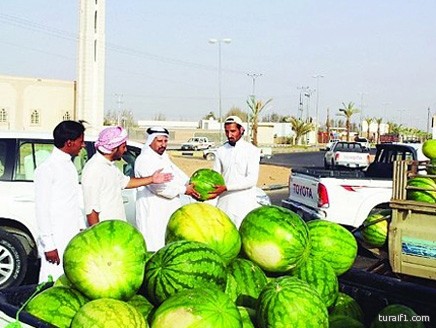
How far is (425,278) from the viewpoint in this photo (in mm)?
4590

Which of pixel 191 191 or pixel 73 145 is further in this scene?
pixel 191 191

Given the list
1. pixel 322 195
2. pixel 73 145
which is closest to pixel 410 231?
pixel 73 145

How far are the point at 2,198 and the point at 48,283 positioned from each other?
15.4ft

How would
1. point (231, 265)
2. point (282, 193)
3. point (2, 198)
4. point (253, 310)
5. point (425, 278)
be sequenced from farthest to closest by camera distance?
point (282, 193)
point (2, 198)
point (425, 278)
point (231, 265)
point (253, 310)

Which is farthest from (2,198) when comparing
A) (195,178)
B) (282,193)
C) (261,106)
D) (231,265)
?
(261,106)

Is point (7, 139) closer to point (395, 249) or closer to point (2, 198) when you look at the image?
point (2, 198)

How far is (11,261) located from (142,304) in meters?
5.18

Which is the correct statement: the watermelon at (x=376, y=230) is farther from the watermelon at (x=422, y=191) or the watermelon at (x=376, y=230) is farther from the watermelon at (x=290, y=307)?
the watermelon at (x=290, y=307)

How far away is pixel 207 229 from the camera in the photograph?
3.27 meters

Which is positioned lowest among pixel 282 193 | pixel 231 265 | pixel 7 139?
pixel 282 193

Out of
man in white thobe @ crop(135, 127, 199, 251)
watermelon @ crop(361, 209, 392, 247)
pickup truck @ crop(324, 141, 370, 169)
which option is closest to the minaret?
pickup truck @ crop(324, 141, 370, 169)

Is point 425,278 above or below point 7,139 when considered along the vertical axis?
below

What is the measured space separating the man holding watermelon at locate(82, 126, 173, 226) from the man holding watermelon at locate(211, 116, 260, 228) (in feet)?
3.06

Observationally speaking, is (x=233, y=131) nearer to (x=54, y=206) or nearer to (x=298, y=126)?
(x=54, y=206)
